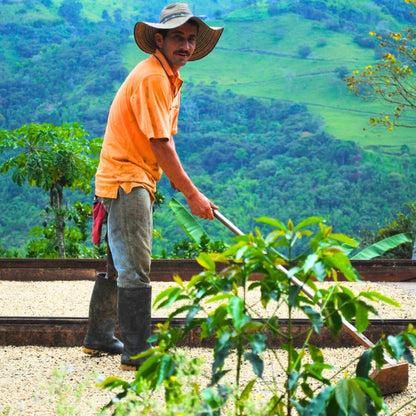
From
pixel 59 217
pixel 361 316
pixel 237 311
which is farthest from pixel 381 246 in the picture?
pixel 59 217

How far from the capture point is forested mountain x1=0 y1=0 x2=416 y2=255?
24500mm

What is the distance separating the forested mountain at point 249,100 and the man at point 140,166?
11961mm

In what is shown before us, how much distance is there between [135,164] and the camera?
3.80 meters

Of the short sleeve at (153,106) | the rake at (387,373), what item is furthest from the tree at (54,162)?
A: the rake at (387,373)

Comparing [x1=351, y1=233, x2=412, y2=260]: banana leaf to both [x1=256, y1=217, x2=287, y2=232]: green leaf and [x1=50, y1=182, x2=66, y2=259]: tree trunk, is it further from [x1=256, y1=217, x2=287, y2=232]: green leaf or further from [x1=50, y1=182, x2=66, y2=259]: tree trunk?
[x1=50, y1=182, x2=66, y2=259]: tree trunk

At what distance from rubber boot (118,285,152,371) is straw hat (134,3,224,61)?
1.20 meters

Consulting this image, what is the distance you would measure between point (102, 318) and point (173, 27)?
1.55 meters

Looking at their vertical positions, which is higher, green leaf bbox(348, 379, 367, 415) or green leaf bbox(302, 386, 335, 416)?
green leaf bbox(348, 379, 367, 415)

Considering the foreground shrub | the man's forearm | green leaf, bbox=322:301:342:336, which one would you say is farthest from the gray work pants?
green leaf, bbox=322:301:342:336

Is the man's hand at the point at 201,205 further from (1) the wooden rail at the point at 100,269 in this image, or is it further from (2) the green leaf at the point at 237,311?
(1) the wooden rail at the point at 100,269

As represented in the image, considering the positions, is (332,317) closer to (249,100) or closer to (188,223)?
(188,223)

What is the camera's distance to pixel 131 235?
377 cm

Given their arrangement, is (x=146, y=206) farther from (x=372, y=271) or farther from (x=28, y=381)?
(x=372, y=271)

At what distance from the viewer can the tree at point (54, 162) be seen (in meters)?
8.70
